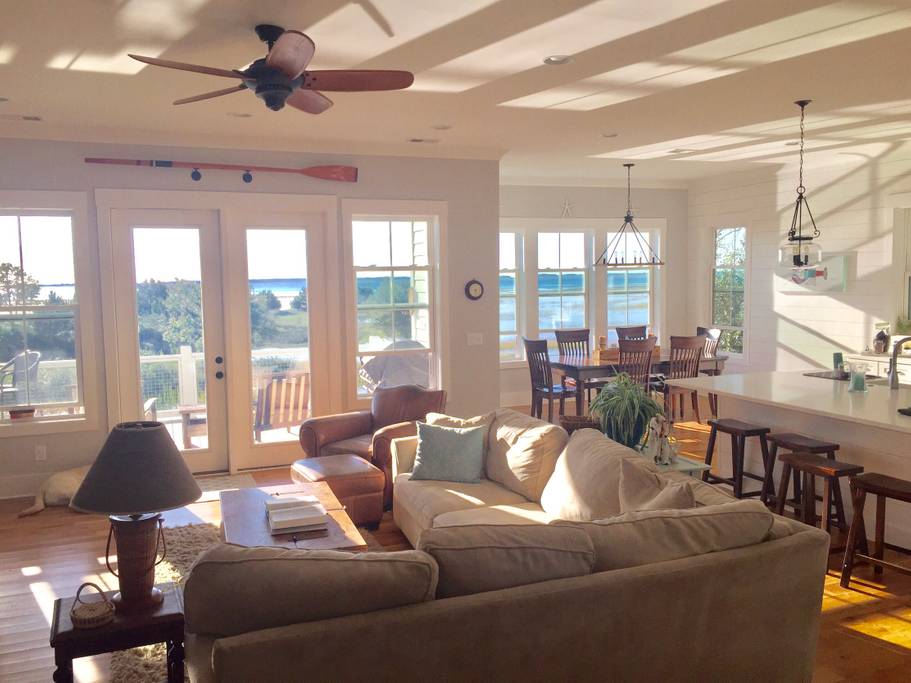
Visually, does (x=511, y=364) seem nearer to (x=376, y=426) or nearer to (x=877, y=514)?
(x=376, y=426)

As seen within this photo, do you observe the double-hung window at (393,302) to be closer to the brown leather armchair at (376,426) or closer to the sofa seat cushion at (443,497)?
the brown leather armchair at (376,426)

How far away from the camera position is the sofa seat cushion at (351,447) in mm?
5117

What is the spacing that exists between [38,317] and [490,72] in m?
3.85

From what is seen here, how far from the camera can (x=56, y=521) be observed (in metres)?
4.92

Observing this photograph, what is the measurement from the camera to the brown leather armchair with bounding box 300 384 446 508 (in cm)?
492

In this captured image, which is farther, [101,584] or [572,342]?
[572,342]

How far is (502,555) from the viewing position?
7.07ft

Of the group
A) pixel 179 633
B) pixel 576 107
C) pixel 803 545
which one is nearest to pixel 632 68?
pixel 576 107

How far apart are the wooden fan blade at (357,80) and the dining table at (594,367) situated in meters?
4.20

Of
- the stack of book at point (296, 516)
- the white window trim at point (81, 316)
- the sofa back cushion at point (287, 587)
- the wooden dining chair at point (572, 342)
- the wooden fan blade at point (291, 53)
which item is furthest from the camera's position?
the wooden dining chair at point (572, 342)

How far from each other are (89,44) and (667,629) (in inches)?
139

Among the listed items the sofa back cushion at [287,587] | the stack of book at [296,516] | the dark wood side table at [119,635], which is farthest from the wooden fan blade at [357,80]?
the dark wood side table at [119,635]

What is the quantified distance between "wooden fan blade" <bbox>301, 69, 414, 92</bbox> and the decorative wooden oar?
2.63 metres

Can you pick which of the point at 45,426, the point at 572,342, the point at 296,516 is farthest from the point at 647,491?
the point at 572,342
